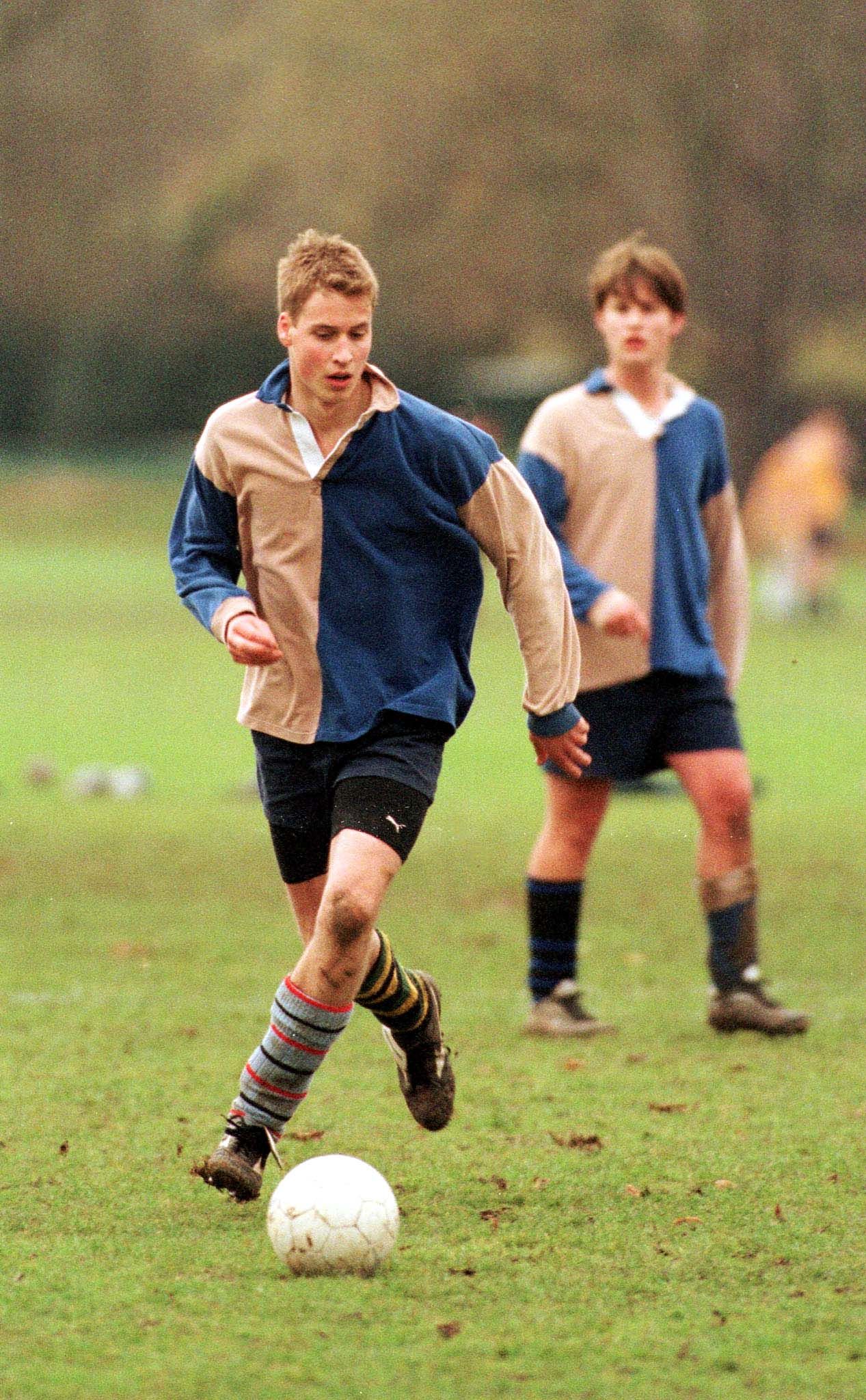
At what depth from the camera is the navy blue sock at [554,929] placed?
6.82 m

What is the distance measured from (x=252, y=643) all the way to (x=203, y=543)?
47 centimetres

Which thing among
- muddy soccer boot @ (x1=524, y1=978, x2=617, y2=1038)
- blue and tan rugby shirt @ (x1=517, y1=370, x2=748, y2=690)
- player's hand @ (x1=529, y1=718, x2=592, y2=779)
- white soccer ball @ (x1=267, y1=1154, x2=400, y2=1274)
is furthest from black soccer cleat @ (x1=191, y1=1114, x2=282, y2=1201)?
blue and tan rugby shirt @ (x1=517, y1=370, x2=748, y2=690)

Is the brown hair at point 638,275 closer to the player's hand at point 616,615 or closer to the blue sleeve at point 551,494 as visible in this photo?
the blue sleeve at point 551,494

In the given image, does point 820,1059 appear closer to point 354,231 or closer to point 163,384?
point 354,231

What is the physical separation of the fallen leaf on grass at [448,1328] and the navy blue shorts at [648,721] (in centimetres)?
291

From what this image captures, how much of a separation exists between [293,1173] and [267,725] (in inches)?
40.5

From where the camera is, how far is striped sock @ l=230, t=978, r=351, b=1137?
15.2 feet

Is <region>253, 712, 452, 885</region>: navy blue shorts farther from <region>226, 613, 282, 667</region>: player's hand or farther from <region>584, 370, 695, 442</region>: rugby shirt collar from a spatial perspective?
<region>584, 370, 695, 442</region>: rugby shirt collar

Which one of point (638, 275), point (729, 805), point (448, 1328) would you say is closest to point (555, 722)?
point (448, 1328)

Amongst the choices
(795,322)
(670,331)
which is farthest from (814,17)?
(670,331)

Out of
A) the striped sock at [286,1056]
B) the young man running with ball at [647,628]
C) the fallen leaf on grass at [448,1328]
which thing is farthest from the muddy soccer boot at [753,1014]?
the fallen leaf on grass at [448,1328]

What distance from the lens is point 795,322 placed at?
1473 inches

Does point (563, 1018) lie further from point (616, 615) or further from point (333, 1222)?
point (333, 1222)

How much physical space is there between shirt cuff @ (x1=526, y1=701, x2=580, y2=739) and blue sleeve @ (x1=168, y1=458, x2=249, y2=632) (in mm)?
742
